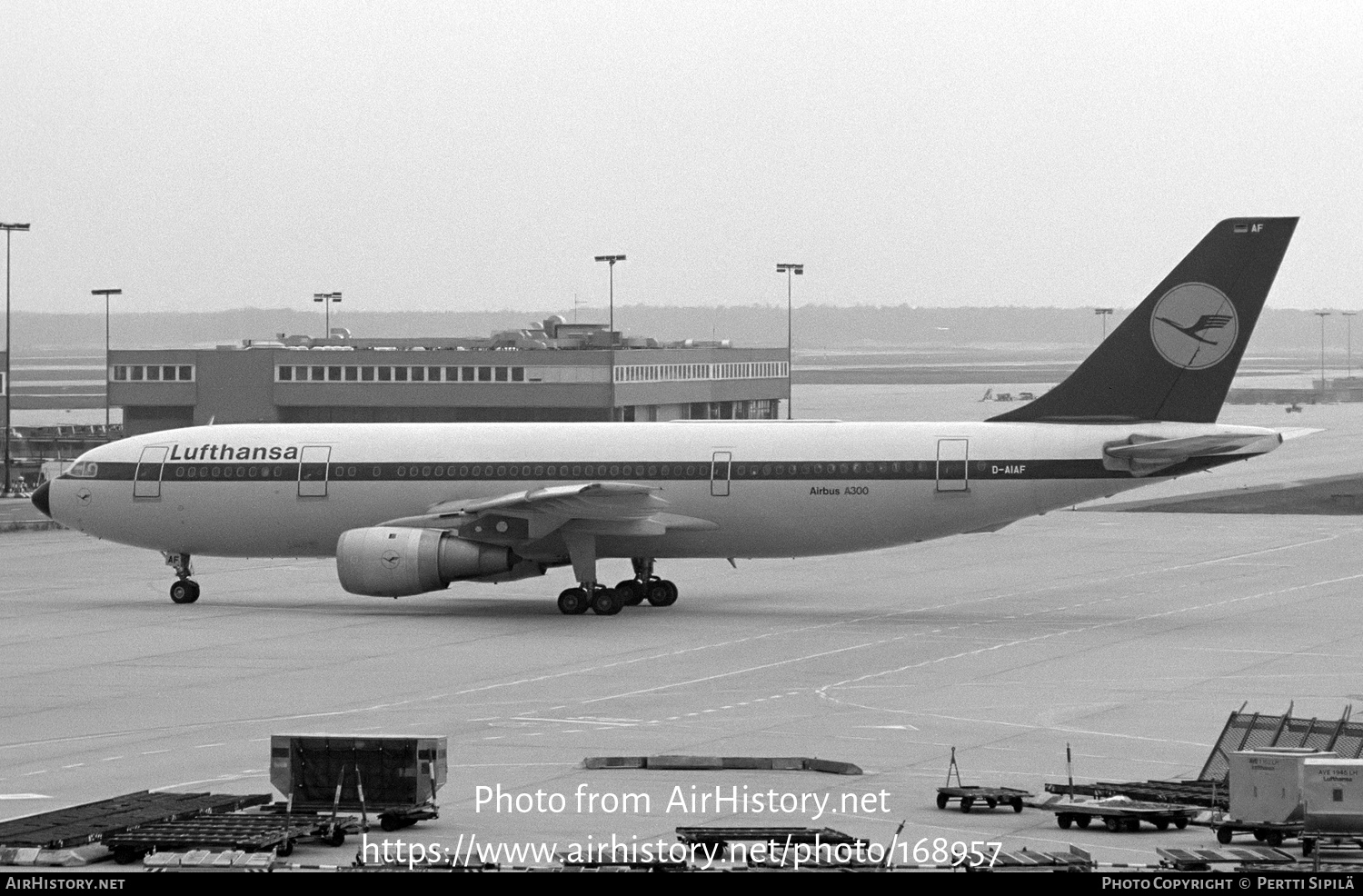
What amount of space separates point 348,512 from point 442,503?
82.8 inches

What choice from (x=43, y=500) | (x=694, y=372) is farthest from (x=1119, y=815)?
(x=694, y=372)

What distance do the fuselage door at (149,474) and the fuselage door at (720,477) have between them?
12240mm

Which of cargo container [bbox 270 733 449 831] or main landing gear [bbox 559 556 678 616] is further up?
cargo container [bbox 270 733 449 831]

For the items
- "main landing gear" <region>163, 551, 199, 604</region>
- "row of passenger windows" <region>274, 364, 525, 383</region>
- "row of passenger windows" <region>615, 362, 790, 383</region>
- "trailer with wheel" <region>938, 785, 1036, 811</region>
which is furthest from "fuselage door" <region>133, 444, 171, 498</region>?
"row of passenger windows" <region>274, 364, 525, 383</region>

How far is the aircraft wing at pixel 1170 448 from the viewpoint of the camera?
126 ft

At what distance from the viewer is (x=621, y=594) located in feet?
137

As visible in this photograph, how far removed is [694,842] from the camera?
17234mm

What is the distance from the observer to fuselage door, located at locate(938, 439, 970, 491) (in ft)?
131

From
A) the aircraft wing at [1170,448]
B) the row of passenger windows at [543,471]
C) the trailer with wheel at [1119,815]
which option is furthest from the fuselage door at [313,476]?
the trailer with wheel at [1119,815]

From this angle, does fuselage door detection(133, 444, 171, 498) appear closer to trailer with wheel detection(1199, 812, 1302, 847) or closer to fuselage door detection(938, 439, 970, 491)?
fuselage door detection(938, 439, 970, 491)

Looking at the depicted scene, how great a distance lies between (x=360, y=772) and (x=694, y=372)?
266 feet

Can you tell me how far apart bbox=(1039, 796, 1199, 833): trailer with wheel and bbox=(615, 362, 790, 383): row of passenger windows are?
237 ft

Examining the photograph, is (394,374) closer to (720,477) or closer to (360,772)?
(720,477)
